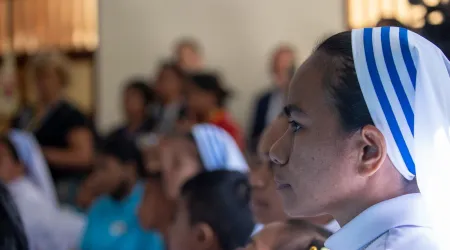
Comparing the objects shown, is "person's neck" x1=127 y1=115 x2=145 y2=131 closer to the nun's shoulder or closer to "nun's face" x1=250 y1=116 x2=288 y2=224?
"nun's face" x1=250 y1=116 x2=288 y2=224

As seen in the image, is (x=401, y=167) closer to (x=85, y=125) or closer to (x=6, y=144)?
(x=6, y=144)

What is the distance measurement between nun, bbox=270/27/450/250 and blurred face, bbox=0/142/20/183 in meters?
2.35

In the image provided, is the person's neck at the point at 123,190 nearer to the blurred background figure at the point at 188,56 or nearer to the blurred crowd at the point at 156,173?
the blurred crowd at the point at 156,173

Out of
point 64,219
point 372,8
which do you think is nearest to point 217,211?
point 64,219

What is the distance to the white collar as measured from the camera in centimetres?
98

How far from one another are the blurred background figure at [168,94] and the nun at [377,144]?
136 inches

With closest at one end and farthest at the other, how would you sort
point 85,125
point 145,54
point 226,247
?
point 226,247, point 85,125, point 145,54

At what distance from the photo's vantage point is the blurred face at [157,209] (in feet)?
8.24

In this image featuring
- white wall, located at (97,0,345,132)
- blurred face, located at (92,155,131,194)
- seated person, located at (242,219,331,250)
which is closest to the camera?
seated person, located at (242,219,331,250)

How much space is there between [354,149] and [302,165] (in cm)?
7

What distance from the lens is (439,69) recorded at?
1.01 m

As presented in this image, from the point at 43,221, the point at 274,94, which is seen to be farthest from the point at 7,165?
the point at 274,94

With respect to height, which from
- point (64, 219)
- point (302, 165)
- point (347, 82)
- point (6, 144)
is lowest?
point (64, 219)

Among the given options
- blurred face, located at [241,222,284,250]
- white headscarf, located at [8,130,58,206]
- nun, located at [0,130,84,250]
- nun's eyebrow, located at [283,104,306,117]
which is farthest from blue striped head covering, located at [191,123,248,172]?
nun's eyebrow, located at [283,104,306,117]
